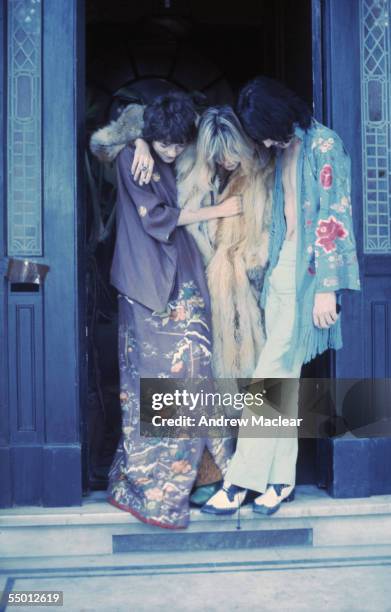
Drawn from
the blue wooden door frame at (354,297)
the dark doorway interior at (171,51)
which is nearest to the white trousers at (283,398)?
the blue wooden door frame at (354,297)

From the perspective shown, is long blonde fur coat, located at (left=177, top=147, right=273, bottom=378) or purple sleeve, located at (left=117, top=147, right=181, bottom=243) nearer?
purple sleeve, located at (left=117, top=147, right=181, bottom=243)

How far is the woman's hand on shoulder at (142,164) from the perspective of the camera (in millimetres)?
3559

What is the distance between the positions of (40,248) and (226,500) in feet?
4.77

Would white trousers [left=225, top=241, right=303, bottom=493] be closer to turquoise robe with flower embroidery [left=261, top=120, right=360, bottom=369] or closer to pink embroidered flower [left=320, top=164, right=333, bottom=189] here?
turquoise robe with flower embroidery [left=261, top=120, right=360, bottom=369]

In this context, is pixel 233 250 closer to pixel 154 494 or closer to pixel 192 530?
pixel 154 494

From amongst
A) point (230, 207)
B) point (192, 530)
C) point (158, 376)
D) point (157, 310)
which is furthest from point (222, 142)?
point (192, 530)

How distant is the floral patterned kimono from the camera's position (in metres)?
3.58

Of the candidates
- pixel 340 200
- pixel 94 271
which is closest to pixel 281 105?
pixel 340 200

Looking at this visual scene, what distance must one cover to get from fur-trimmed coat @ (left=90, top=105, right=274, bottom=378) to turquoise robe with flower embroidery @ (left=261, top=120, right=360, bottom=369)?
0.68 feet

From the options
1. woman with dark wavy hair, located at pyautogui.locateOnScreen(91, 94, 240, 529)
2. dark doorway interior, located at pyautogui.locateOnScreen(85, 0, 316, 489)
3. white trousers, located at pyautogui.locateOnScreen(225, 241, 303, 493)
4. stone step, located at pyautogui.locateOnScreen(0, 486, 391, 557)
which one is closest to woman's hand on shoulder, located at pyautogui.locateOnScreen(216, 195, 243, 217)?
woman with dark wavy hair, located at pyautogui.locateOnScreen(91, 94, 240, 529)

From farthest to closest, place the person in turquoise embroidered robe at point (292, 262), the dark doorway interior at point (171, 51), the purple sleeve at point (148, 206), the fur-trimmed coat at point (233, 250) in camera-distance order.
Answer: the dark doorway interior at point (171, 51) → the fur-trimmed coat at point (233, 250) → the purple sleeve at point (148, 206) → the person in turquoise embroidered robe at point (292, 262)

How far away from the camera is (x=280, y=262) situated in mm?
3676

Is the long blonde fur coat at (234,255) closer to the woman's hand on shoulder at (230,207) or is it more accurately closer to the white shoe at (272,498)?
the woman's hand on shoulder at (230,207)

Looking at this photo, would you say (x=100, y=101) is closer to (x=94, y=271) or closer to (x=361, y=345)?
(x=94, y=271)
